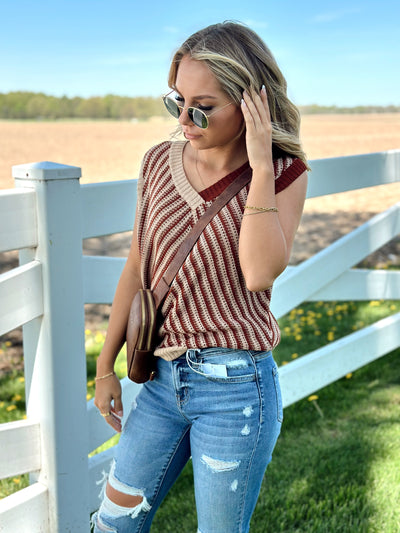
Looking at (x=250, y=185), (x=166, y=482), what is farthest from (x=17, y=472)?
(x=250, y=185)

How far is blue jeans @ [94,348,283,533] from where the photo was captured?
1.68 m

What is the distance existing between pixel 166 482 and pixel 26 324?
0.74 meters

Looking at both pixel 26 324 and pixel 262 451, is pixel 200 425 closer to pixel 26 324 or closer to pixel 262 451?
pixel 262 451

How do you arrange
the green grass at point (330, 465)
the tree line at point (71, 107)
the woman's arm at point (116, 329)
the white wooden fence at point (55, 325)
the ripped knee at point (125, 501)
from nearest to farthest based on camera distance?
the ripped knee at point (125, 501) → the woman's arm at point (116, 329) → the white wooden fence at point (55, 325) → the green grass at point (330, 465) → the tree line at point (71, 107)

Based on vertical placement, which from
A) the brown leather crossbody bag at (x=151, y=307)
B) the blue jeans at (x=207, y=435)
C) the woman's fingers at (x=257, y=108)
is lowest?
the blue jeans at (x=207, y=435)

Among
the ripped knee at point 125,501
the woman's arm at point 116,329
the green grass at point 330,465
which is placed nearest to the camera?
the ripped knee at point 125,501

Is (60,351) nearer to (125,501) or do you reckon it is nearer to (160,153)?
(125,501)

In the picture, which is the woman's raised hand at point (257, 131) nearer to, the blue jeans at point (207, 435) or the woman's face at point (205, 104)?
the woman's face at point (205, 104)

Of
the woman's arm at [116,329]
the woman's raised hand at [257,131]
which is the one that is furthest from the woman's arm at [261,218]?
the woman's arm at [116,329]

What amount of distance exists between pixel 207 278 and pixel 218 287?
4 centimetres

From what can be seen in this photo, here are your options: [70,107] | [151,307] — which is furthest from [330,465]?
[70,107]

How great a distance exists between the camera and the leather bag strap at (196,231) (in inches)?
67.8

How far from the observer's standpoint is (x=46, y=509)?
228 centimetres

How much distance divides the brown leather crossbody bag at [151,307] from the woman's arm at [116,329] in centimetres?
15
